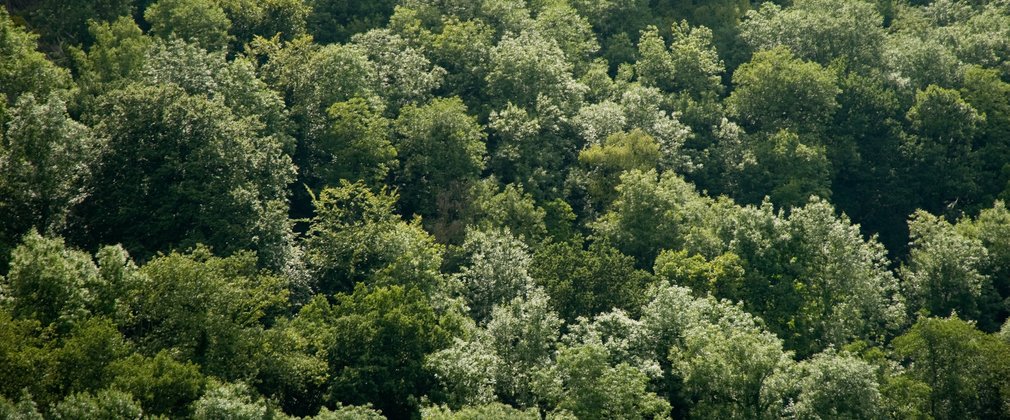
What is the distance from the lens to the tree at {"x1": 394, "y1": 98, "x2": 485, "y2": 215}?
94.9m

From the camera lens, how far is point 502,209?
300ft

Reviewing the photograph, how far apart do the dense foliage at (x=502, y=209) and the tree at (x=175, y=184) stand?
20 centimetres

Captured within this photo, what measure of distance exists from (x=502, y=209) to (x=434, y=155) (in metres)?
7.57

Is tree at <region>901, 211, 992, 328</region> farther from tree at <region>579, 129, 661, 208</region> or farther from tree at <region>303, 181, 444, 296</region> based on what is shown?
tree at <region>303, 181, 444, 296</region>

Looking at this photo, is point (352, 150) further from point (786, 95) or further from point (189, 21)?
point (786, 95)

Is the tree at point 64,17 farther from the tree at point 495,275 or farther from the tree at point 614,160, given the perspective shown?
the tree at point 614,160

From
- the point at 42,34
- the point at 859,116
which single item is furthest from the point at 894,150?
the point at 42,34

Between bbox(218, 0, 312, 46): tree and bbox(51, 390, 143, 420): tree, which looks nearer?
bbox(51, 390, 143, 420): tree

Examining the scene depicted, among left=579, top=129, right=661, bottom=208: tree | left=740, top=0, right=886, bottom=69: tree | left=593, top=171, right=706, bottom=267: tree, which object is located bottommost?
left=593, top=171, right=706, bottom=267: tree

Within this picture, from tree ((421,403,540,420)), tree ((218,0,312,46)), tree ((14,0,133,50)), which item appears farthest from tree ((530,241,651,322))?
tree ((14,0,133,50))

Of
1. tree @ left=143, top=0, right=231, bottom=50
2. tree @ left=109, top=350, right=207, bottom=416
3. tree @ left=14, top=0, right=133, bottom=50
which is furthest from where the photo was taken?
tree @ left=143, top=0, right=231, bottom=50

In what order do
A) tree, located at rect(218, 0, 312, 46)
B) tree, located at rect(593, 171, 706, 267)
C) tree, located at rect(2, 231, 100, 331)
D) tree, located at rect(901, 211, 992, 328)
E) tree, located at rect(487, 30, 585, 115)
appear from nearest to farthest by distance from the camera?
tree, located at rect(2, 231, 100, 331) < tree, located at rect(901, 211, 992, 328) < tree, located at rect(593, 171, 706, 267) < tree, located at rect(487, 30, 585, 115) < tree, located at rect(218, 0, 312, 46)

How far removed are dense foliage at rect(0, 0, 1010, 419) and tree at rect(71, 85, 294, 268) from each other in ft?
0.66

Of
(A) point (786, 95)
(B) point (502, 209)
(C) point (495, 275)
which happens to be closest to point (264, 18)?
(B) point (502, 209)
